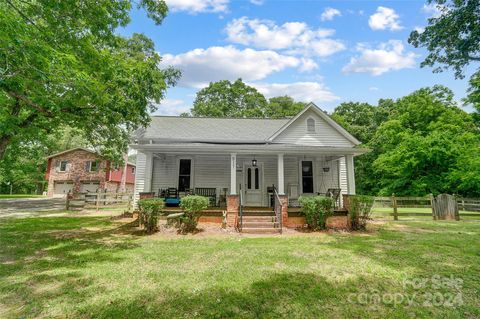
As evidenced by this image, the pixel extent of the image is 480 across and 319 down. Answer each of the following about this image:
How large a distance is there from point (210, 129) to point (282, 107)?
26.9 metres

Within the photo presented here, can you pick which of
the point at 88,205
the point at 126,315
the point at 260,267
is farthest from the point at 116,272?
the point at 88,205

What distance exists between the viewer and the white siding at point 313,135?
13.9 meters

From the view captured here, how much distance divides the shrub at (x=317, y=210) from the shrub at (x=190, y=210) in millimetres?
4063

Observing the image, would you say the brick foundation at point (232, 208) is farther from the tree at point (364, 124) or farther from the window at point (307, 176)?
the tree at point (364, 124)

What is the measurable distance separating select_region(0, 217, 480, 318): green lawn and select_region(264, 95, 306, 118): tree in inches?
1210

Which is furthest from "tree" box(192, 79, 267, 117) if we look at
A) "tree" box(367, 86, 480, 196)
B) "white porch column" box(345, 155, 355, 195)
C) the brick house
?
"white porch column" box(345, 155, 355, 195)

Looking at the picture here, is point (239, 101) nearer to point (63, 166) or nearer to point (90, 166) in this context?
point (90, 166)

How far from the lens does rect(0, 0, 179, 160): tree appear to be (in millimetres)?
5416

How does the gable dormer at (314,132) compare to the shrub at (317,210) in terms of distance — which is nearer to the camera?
the shrub at (317,210)

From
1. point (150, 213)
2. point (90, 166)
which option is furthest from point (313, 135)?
point (90, 166)

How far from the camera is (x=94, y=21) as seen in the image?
7453 mm

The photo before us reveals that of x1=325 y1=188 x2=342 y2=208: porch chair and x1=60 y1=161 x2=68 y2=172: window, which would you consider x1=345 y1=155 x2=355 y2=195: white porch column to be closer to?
x1=325 y1=188 x2=342 y2=208: porch chair

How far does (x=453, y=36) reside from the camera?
8.69 metres

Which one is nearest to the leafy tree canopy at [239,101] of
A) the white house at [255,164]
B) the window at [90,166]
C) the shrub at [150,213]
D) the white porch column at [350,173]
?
the window at [90,166]
